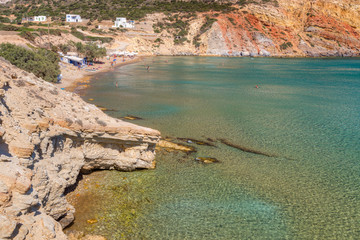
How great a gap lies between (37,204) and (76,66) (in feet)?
178

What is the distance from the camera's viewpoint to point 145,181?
45.4ft

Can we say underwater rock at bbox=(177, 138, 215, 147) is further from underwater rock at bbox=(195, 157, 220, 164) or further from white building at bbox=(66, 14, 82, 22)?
white building at bbox=(66, 14, 82, 22)

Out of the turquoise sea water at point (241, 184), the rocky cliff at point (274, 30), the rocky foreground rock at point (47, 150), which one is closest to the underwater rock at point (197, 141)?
the turquoise sea water at point (241, 184)

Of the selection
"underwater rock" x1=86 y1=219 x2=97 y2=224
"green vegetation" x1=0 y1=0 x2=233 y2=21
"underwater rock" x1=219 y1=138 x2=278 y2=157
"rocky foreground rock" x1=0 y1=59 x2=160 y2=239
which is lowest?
"underwater rock" x1=86 y1=219 x2=97 y2=224

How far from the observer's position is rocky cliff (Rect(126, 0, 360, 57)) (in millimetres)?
124000

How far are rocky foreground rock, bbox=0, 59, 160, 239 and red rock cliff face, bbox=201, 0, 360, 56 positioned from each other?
115640mm

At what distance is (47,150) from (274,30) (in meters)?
137

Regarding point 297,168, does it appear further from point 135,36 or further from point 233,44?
point 233,44

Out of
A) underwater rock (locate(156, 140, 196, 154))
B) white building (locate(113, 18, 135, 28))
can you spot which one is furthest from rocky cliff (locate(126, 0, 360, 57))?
underwater rock (locate(156, 140, 196, 154))


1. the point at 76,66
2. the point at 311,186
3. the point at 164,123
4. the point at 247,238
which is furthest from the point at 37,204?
the point at 76,66

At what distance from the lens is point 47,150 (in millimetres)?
10633

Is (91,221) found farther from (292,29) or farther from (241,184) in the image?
(292,29)

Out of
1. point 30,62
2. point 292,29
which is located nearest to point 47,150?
point 30,62

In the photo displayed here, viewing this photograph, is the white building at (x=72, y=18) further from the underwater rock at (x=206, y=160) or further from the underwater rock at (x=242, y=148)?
the underwater rock at (x=206, y=160)
